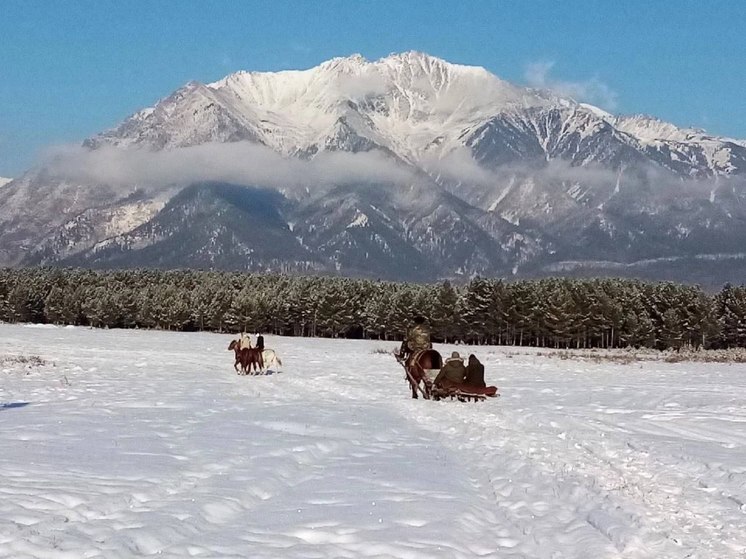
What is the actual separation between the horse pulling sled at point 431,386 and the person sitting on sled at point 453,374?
94mm

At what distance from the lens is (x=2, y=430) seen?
15797mm

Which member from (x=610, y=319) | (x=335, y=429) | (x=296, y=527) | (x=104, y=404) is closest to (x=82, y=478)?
(x=296, y=527)

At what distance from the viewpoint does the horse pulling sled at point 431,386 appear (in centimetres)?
2458

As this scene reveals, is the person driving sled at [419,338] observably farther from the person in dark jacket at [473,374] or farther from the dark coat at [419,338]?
the person in dark jacket at [473,374]

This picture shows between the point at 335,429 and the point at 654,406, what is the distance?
35.5 feet

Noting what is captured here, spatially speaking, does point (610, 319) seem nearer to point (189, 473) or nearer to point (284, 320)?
point (284, 320)

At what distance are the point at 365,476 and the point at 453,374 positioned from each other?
40.0 feet

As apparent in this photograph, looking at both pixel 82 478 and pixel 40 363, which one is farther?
pixel 40 363

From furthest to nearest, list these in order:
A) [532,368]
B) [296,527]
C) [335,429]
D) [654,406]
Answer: [532,368] < [654,406] < [335,429] < [296,527]

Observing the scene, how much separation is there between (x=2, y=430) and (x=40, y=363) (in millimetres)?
22045

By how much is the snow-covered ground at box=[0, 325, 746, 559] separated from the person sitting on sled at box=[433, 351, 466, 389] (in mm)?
778

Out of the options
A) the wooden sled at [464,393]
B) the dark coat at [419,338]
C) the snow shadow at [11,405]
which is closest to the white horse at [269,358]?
the dark coat at [419,338]

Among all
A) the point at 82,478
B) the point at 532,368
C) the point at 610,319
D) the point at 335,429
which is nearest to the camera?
the point at 82,478

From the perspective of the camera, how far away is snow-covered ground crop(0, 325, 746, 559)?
29.5ft
